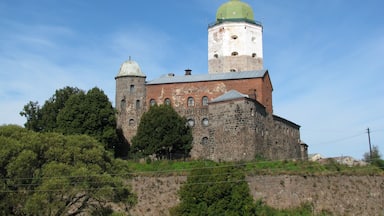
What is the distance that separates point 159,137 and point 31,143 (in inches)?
721

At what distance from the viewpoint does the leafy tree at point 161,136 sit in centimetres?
4822

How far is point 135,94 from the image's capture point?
53.6m

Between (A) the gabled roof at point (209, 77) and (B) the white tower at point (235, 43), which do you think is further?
(B) the white tower at point (235, 43)

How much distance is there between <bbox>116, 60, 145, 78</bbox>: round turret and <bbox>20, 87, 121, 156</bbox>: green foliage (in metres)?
3.83

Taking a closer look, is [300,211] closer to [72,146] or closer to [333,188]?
[333,188]

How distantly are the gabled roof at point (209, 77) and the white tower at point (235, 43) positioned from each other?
7.13 metres

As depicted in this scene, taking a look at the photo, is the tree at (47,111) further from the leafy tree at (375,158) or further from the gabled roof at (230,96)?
the leafy tree at (375,158)

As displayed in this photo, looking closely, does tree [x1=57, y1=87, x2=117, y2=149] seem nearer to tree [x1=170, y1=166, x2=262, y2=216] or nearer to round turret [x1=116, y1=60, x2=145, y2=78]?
round turret [x1=116, y1=60, x2=145, y2=78]

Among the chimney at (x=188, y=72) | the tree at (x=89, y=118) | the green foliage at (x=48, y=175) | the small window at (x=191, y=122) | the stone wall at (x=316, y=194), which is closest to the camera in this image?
the green foliage at (x=48, y=175)

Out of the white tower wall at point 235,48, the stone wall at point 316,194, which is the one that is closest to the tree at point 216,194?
the stone wall at point 316,194

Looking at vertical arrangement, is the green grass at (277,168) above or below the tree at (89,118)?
below

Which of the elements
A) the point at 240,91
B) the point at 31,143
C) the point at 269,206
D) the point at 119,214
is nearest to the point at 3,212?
the point at 31,143

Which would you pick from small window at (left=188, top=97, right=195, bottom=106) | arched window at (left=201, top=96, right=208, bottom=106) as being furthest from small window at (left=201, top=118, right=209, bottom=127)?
small window at (left=188, top=97, right=195, bottom=106)

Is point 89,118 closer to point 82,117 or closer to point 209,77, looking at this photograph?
point 82,117
